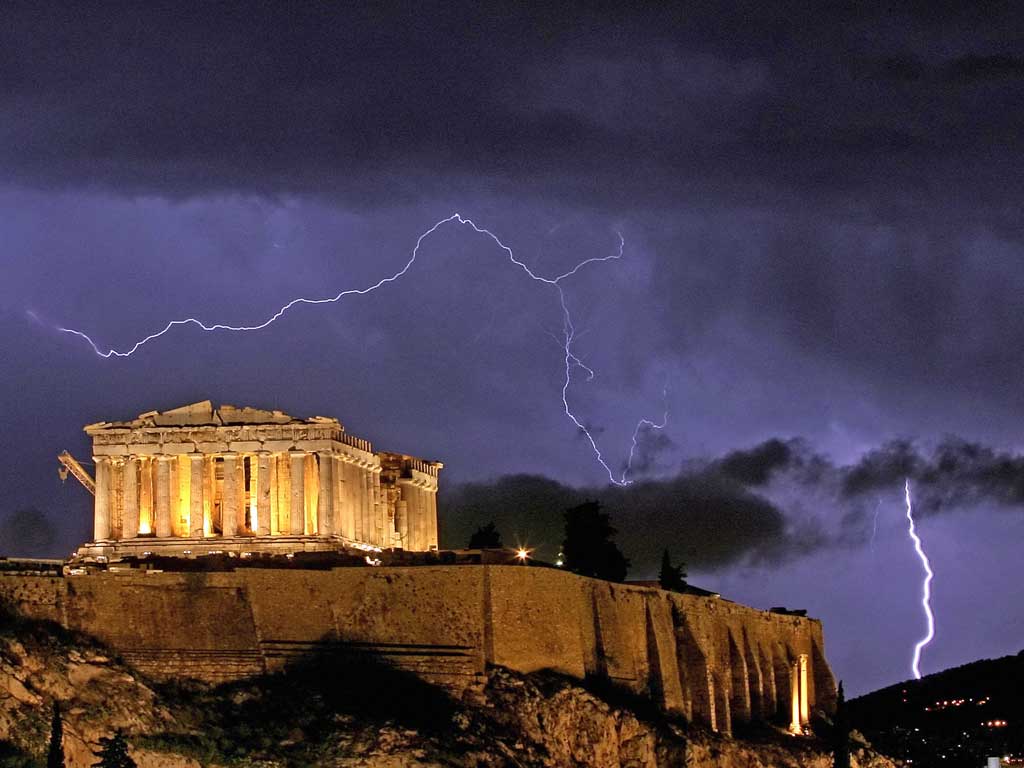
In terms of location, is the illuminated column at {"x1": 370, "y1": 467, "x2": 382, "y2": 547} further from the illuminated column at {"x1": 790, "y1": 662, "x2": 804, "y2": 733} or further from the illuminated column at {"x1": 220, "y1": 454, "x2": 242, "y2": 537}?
the illuminated column at {"x1": 790, "y1": 662, "x2": 804, "y2": 733}

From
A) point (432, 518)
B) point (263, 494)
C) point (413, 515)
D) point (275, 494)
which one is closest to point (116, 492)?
point (263, 494)

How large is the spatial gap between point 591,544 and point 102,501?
23585 mm

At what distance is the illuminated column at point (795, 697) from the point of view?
118500 mm

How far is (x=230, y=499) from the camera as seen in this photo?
107688 millimetres

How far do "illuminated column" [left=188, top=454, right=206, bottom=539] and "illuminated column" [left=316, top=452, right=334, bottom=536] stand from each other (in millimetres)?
4631

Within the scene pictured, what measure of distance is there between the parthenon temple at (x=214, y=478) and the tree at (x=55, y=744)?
26.4 meters

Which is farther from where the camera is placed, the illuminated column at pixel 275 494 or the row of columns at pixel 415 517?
the row of columns at pixel 415 517

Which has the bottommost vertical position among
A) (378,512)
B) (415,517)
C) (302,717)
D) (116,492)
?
(302,717)

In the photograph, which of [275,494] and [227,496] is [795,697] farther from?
[227,496]

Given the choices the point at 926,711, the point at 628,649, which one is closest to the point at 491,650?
the point at 628,649

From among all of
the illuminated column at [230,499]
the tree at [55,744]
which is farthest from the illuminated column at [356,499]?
the tree at [55,744]

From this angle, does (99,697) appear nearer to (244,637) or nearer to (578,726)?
(244,637)

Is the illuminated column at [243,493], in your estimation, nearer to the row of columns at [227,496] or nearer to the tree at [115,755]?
the row of columns at [227,496]

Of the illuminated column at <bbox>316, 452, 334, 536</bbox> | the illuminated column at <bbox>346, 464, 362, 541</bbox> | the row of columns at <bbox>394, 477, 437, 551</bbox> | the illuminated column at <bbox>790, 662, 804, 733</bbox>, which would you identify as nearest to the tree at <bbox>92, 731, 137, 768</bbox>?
the illuminated column at <bbox>316, 452, 334, 536</bbox>
